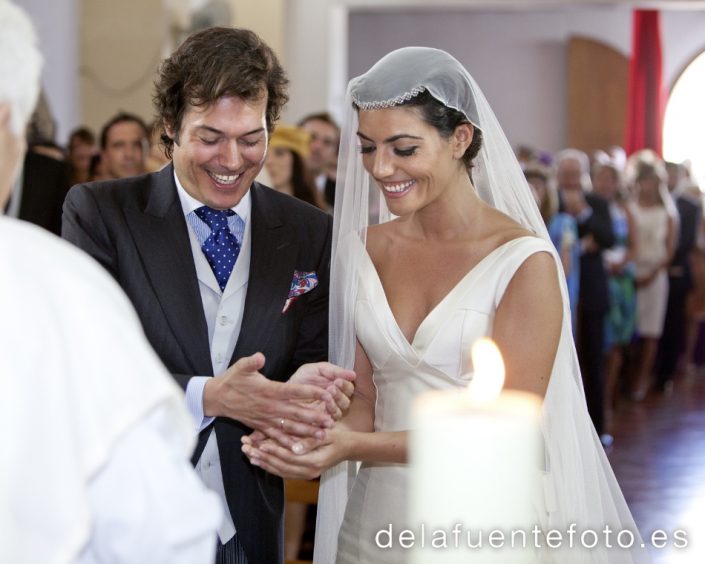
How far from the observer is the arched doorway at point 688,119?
1602 cm

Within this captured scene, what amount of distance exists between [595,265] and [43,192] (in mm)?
3777

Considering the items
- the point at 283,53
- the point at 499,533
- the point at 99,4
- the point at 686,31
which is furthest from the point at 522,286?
the point at 686,31

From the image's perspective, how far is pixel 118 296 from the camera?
125 cm

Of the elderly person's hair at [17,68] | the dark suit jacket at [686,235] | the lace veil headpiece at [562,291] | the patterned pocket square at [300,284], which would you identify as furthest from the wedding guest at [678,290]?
the elderly person's hair at [17,68]

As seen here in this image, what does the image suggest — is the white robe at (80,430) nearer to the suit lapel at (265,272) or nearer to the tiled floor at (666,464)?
the suit lapel at (265,272)

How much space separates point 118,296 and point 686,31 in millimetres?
15891

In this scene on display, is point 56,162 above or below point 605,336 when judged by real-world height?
above

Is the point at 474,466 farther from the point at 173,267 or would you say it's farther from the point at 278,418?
the point at 173,267

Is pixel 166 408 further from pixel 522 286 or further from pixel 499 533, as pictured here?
pixel 522 286

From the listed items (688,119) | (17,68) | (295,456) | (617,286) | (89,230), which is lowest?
(617,286)

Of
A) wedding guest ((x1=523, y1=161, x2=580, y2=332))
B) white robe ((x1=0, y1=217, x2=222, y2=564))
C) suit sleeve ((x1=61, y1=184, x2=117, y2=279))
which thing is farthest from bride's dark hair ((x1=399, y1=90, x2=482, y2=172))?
wedding guest ((x1=523, y1=161, x2=580, y2=332))

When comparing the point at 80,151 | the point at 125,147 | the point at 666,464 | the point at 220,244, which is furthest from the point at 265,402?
the point at 80,151

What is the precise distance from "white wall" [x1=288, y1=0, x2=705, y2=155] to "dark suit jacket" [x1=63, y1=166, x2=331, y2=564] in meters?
13.1

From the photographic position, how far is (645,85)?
50.9 feet
